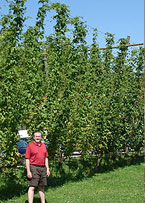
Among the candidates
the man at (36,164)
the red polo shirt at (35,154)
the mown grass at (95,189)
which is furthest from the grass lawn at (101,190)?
the red polo shirt at (35,154)

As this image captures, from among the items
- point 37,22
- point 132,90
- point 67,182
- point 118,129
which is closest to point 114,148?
point 118,129

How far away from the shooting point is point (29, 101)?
9.66 m

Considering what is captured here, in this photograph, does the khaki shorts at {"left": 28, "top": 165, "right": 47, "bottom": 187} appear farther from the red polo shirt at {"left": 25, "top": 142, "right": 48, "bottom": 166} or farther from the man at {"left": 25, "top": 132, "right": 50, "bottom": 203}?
the red polo shirt at {"left": 25, "top": 142, "right": 48, "bottom": 166}

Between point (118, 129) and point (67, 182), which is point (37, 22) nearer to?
point (67, 182)

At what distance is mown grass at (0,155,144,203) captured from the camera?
335 inches

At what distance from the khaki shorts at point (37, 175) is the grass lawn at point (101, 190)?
776mm

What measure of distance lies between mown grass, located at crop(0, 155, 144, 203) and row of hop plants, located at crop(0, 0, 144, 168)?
0.89 metres

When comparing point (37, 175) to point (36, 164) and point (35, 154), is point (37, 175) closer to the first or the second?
point (36, 164)

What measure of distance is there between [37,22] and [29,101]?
2.26 m

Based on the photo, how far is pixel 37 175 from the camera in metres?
7.77

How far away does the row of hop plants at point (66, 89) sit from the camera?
908 centimetres

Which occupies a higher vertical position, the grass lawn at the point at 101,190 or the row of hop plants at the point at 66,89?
the row of hop plants at the point at 66,89

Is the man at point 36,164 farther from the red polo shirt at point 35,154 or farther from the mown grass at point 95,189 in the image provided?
the mown grass at point 95,189

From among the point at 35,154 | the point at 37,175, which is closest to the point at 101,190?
the point at 37,175
